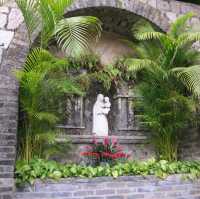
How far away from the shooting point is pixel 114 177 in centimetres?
371

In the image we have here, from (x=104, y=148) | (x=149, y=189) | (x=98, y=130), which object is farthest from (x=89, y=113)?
(x=149, y=189)

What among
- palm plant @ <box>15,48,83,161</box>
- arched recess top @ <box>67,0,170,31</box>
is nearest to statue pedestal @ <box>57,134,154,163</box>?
palm plant @ <box>15,48,83,161</box>

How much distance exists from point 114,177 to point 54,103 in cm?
132

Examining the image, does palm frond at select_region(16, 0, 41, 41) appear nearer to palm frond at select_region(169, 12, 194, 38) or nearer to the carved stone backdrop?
the carved stone backdrop

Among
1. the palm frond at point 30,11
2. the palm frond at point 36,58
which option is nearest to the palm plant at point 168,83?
the palm frond at point 36,58

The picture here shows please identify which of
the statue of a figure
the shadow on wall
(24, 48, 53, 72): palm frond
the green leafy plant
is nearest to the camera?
(24, 48, 53, 72): palm frond

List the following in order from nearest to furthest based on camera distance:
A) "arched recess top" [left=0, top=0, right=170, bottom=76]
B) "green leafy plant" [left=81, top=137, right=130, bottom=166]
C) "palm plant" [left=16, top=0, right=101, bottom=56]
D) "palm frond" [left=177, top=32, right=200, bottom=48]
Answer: "palm plant" [left=16, top=0, right=101, bottom=56] → "arched recess top" [left=0, top=0, right=170, bottom=76] → "palm frond" [left=177, top=32, right=200, bottom=48] → "green leafy plant" [left=81, top=137, right=130, bottom=166]

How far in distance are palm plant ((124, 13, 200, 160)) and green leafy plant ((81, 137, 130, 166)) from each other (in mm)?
615

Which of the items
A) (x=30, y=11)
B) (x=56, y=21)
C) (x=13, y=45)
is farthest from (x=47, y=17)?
(x=13, y=45)

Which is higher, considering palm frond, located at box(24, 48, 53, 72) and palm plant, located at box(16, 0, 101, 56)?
palm plant, located at box(16, 0, 101, 56)

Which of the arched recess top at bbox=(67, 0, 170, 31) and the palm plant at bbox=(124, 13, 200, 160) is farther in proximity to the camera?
the arched recess top at bbox=(67, 0, 170, 31)

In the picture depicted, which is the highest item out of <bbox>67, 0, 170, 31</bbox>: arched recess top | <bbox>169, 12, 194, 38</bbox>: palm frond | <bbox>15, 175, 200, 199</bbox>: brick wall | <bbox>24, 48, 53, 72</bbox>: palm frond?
<bbox>67, 0, 170, 31</bbox>: arched recess top

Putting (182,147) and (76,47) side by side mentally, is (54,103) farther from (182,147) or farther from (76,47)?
(182,147)

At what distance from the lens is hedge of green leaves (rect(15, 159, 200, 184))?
3461 millimetres
